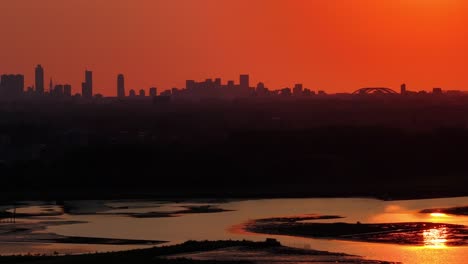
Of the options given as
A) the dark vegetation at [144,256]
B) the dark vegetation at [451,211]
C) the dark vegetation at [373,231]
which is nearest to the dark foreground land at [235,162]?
the dark vegetation at [451,211]

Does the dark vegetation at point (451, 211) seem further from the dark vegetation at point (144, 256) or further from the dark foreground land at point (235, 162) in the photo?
the dark vegetation at point (144, 256)

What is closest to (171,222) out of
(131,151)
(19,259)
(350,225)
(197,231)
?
(197,231)

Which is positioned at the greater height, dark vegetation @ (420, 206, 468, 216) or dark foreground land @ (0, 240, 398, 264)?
dark vegetation @ (420, 206, 468, 216)

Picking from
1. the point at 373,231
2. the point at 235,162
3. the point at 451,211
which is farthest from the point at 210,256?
the point at 235,162

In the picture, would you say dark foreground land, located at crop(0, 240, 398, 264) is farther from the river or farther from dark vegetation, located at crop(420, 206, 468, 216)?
dark vegetation, located at crop(420, 206, 468, 216)

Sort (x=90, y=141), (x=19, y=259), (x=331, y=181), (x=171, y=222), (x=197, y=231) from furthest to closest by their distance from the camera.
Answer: (x=90, y=141), (x=331, y=181), (x=171, y=222), (x=197, y=231), (x=19, y=259)

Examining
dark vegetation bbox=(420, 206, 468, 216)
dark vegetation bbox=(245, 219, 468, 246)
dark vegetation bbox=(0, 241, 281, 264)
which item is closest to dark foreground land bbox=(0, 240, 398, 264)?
dark vegetation bbox=(0, 241, 281, 264)

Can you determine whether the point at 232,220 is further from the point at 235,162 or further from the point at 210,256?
the point at 235,162

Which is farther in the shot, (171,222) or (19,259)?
(171,222)

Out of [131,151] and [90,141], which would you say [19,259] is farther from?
[90,141]
